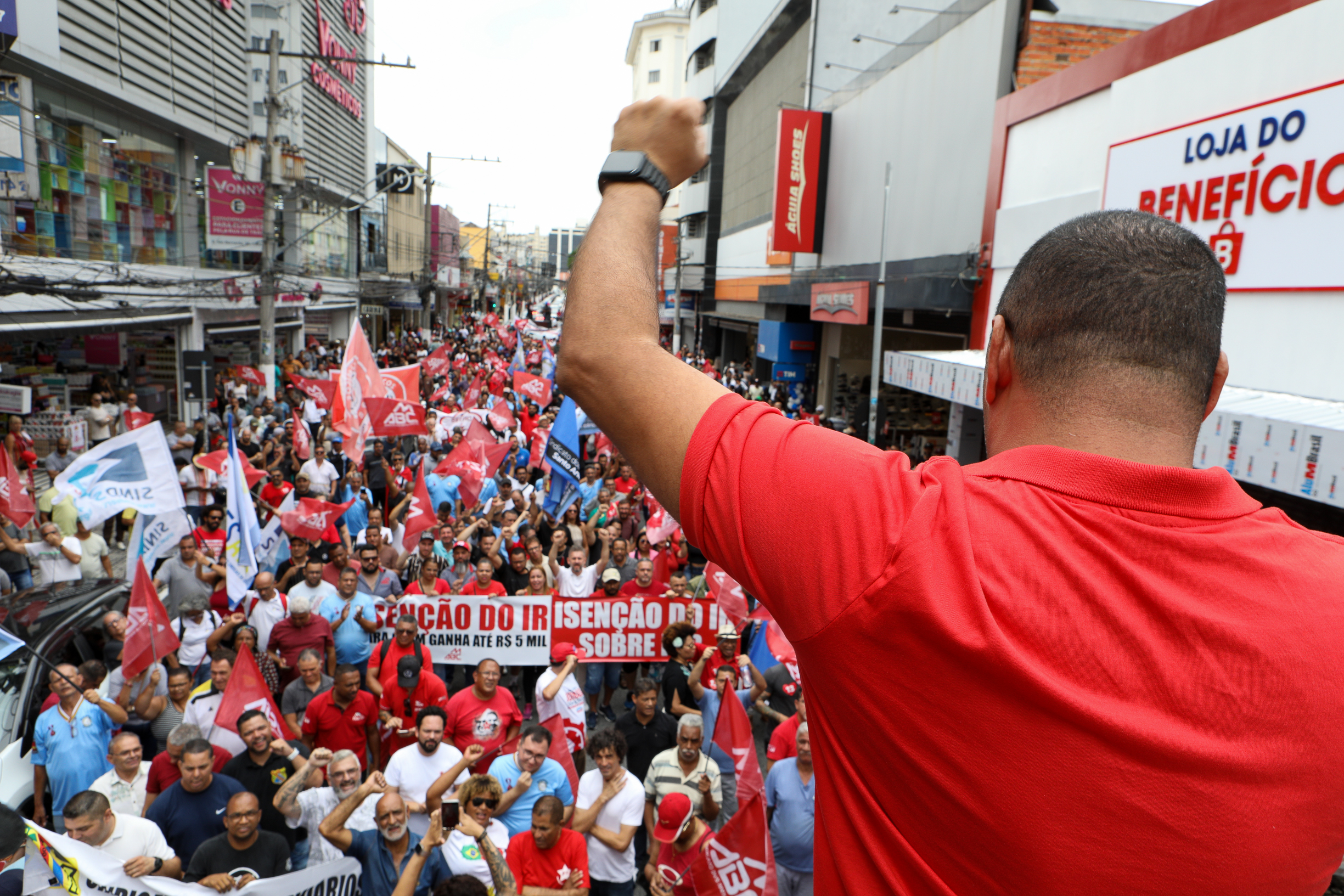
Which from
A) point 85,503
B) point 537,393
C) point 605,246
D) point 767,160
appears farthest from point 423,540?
point 767,160

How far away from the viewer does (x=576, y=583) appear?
372 inches

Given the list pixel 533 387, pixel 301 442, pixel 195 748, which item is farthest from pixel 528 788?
pixel 533 387

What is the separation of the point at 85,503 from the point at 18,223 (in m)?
9.71

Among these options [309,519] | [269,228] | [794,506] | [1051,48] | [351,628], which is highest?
[1051,48]

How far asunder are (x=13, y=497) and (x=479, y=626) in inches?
211

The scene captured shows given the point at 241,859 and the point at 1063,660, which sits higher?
the point at 1063,660

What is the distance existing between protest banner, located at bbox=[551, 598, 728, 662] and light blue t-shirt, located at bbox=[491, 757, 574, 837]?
2654 millimetres

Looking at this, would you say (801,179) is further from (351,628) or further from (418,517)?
(351,628)

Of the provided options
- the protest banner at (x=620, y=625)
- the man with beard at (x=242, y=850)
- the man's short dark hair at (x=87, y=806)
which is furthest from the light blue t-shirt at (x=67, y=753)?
the protest banner at (x=620, y=625)

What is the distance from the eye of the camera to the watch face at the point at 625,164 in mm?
1174

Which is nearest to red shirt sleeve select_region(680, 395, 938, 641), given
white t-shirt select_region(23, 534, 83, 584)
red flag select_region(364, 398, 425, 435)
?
white t-shirt select_region(23, 534, 83, 584)

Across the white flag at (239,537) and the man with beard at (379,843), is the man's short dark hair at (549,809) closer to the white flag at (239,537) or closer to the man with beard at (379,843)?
the man with beard at (379,843)

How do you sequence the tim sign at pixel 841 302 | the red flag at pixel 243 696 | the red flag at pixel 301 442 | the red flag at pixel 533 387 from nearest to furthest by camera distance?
1. the red flag at pixel 243 696
2. the red flag at pixel 301 442
3. the red flag at pixel 533 387
4. the tim sign at pixel 841 302

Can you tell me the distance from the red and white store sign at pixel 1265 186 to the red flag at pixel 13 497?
13722 millimetres
